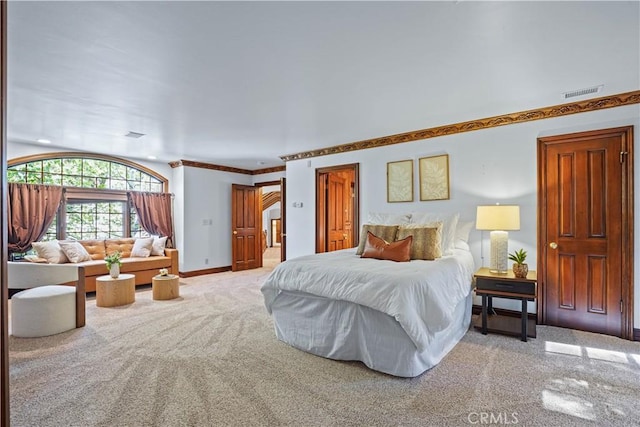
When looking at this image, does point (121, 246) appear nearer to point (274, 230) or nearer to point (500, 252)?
point (500, 252)

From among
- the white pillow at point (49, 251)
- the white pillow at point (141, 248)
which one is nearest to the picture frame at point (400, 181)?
the white pillow at point (141, 248)

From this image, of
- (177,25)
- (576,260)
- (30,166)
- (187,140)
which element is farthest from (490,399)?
(30,166)

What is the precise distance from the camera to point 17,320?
3.25 metres

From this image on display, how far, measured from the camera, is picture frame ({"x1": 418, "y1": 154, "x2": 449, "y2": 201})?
436 centimetres

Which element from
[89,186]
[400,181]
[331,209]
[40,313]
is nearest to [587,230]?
[400,181]

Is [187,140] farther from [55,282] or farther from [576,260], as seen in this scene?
[576,260]

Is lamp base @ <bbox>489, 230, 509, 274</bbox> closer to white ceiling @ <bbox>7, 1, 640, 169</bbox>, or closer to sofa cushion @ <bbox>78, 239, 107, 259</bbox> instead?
white ceiling @ <bbox>7, 1, 640, 169</bbox>

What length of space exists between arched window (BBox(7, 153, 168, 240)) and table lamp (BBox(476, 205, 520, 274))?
20.3 feet

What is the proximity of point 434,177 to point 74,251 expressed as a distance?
562cm

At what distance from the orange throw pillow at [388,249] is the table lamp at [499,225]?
845mm

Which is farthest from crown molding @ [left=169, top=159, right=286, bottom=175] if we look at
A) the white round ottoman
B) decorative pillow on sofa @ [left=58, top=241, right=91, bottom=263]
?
the white round ottoman

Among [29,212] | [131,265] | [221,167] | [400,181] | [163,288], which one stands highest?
[221,167]

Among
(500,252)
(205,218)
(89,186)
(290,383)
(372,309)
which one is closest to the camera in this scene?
(290,383)

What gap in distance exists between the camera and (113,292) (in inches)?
173
